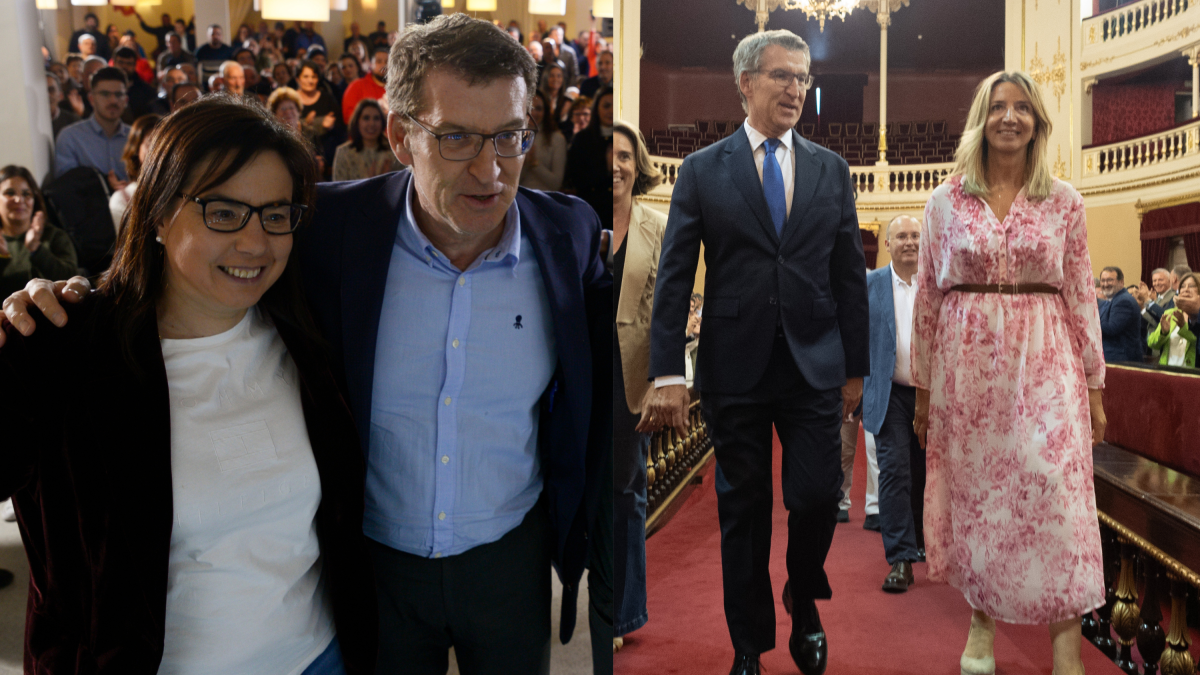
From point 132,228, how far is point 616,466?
0.98 meters

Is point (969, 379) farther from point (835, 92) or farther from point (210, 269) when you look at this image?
point (210, 269)

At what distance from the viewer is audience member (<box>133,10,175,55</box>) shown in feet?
13.0

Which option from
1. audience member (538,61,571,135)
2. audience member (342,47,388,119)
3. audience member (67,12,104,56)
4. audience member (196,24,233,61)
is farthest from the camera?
audience member (67,12,104,56)

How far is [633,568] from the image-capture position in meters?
A: 1.66

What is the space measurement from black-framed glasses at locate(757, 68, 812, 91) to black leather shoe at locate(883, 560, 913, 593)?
962mm

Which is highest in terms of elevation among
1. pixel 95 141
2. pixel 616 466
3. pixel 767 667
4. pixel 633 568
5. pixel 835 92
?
pixel 95 141

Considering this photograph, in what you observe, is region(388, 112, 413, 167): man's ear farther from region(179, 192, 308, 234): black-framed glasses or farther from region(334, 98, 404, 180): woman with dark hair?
region(334, 98, 404, 180): woman with dark hair

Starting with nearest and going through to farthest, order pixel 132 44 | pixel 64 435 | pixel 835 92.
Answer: pixel 64 435, pixel 835 92, pixel 132 44

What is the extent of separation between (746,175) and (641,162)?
0.21m

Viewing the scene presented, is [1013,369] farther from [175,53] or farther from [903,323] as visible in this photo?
[175,53]

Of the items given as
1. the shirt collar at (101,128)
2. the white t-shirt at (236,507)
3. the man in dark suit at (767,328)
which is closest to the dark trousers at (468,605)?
the white t-shirt at (236,507)

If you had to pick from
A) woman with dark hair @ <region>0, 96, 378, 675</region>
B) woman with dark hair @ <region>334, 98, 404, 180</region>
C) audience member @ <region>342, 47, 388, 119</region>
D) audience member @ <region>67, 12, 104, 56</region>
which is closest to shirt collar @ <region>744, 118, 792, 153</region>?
woman with dark hair @ <region>0, 96, 378, 675</region>

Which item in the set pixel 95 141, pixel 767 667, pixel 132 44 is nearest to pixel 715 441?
pixel 767 667

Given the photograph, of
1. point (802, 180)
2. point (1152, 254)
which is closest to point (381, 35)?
point (802, 180)
